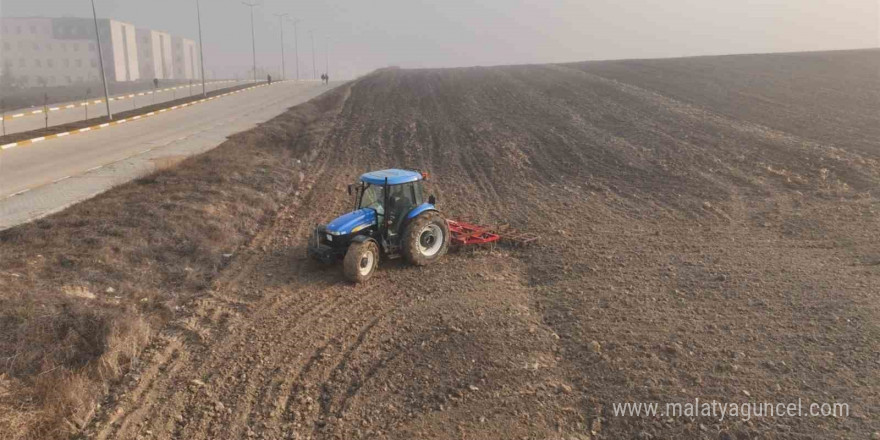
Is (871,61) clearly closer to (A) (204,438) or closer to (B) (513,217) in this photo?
(B) (513,217)

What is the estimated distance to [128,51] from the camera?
102m

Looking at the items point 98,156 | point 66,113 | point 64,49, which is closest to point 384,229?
point 98,156

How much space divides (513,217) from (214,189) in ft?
24.6

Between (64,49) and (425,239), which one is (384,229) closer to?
(425,239)

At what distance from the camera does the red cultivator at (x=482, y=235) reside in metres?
10.2

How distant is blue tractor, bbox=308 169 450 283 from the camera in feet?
28.6

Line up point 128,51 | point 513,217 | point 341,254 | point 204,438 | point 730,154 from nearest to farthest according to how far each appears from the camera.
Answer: point 204,438
point 341,254
point 513,217
point 730,154
point 128,51

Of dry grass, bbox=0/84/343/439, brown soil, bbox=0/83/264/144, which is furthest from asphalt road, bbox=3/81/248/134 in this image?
dry grass, bbox=0/84/343/439

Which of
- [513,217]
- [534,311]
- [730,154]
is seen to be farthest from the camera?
[730,154]

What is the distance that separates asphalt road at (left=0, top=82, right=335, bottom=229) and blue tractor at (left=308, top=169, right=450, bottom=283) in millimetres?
6522

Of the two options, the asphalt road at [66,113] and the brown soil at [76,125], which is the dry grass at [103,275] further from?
the asphalt road at [66,113]

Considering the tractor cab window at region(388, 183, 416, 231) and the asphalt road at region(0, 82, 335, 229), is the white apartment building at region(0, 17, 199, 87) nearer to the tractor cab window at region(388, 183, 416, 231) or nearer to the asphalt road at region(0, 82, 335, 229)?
the asphalt road at region(0, 82, 335, 229)

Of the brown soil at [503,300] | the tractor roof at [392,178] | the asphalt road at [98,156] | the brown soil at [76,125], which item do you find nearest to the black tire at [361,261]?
the brown soil at [503,300]

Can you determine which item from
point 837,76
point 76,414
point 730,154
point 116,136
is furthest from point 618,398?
point 837,76
